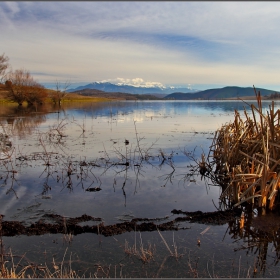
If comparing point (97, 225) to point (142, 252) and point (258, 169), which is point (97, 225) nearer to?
point (142, 252)

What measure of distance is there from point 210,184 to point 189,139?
8.81 metres

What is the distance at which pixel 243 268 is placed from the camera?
4.88 metres

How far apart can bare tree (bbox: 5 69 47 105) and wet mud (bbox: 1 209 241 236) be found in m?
56.5

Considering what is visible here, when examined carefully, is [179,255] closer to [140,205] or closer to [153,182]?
[140,205]

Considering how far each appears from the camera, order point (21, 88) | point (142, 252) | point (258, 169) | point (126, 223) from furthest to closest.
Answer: point (21, 88), point (258, 169), point (126, 223), point (142, 252)

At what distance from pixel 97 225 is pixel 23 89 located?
5809 cm

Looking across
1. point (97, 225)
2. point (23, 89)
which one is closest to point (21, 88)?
point (23, 89)

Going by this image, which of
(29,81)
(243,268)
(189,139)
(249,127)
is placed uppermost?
(29,81)

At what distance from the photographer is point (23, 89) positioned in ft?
191

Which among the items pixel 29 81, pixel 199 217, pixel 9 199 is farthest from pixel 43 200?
pixel 29 81

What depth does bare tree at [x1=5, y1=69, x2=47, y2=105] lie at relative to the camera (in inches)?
2277

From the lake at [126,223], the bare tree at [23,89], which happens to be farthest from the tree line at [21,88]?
the lake at [126,223]

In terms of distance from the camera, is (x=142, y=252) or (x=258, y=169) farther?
(x=258, y=169)

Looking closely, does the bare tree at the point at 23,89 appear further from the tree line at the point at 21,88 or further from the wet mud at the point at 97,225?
the wet mud at the point at 97,225
